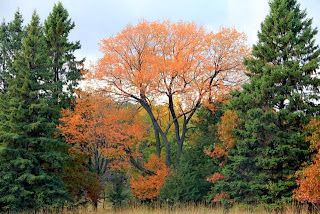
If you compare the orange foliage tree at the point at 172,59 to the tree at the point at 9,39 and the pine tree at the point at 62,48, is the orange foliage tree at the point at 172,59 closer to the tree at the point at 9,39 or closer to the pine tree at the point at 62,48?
the pine tree at the point at 62,48

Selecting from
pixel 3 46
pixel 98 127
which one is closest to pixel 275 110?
pixel 98 127

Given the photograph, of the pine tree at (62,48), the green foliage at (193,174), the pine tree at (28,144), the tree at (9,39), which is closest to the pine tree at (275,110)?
the green foliage at (193,174)

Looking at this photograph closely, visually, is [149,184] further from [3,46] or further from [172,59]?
[3,46]

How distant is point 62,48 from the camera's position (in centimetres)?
3083

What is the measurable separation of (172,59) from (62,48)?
9161 millimetres

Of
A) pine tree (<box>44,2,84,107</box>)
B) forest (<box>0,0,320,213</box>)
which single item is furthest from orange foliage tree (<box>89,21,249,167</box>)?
pine tree (<box>44,2,84,107</box>)

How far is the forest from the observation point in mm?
19828

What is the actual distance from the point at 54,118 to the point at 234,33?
15.1 meters

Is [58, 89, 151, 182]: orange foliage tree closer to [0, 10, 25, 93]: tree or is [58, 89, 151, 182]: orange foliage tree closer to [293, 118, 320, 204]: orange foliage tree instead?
[0, 10, 25, 93]: tree

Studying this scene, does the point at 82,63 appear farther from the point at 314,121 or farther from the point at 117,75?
the point at 314,121

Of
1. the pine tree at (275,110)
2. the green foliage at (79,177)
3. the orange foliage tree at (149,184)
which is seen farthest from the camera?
the orange foliage tree at (149,184)

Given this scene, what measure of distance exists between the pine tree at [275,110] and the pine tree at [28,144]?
974cm

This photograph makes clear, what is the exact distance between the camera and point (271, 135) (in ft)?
69.5

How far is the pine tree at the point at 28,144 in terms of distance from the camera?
19.1 metres
